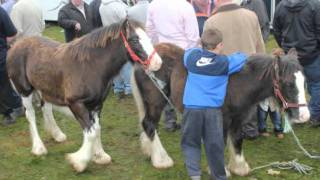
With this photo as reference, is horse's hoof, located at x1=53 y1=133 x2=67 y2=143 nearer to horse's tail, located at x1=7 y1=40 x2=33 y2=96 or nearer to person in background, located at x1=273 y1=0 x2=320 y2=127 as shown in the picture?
horse's tail, located at x1=7 y1=40 x2=33 y2=96

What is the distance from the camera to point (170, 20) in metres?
6.98

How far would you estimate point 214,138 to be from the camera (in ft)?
17.1

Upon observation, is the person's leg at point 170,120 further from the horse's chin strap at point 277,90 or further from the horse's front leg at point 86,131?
the horse's chin strap at point 277,90

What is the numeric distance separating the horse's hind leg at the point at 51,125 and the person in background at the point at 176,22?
6.51ft

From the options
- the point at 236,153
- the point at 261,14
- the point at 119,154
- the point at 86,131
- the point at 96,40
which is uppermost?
the point at 96,40

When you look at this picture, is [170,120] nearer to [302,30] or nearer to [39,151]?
[39,151]

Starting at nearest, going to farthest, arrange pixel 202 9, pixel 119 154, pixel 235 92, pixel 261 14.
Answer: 1. pixel 235 92
2. pixel 119 154
3. pixel 261 14
4. pixel 202 9

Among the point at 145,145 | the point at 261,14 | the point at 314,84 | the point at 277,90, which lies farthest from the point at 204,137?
the point at 261,14

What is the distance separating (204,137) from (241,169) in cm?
96

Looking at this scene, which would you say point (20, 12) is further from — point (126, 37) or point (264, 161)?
point (264, 161)

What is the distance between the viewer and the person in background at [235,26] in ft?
20.5

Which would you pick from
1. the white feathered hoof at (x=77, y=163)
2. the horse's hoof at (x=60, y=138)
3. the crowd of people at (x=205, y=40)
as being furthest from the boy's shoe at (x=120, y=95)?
the white feathered hoof at (x=77, y=163)

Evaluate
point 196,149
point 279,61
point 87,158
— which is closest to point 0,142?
point 87,158

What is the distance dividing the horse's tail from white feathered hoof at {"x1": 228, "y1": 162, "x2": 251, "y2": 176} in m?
2.99
